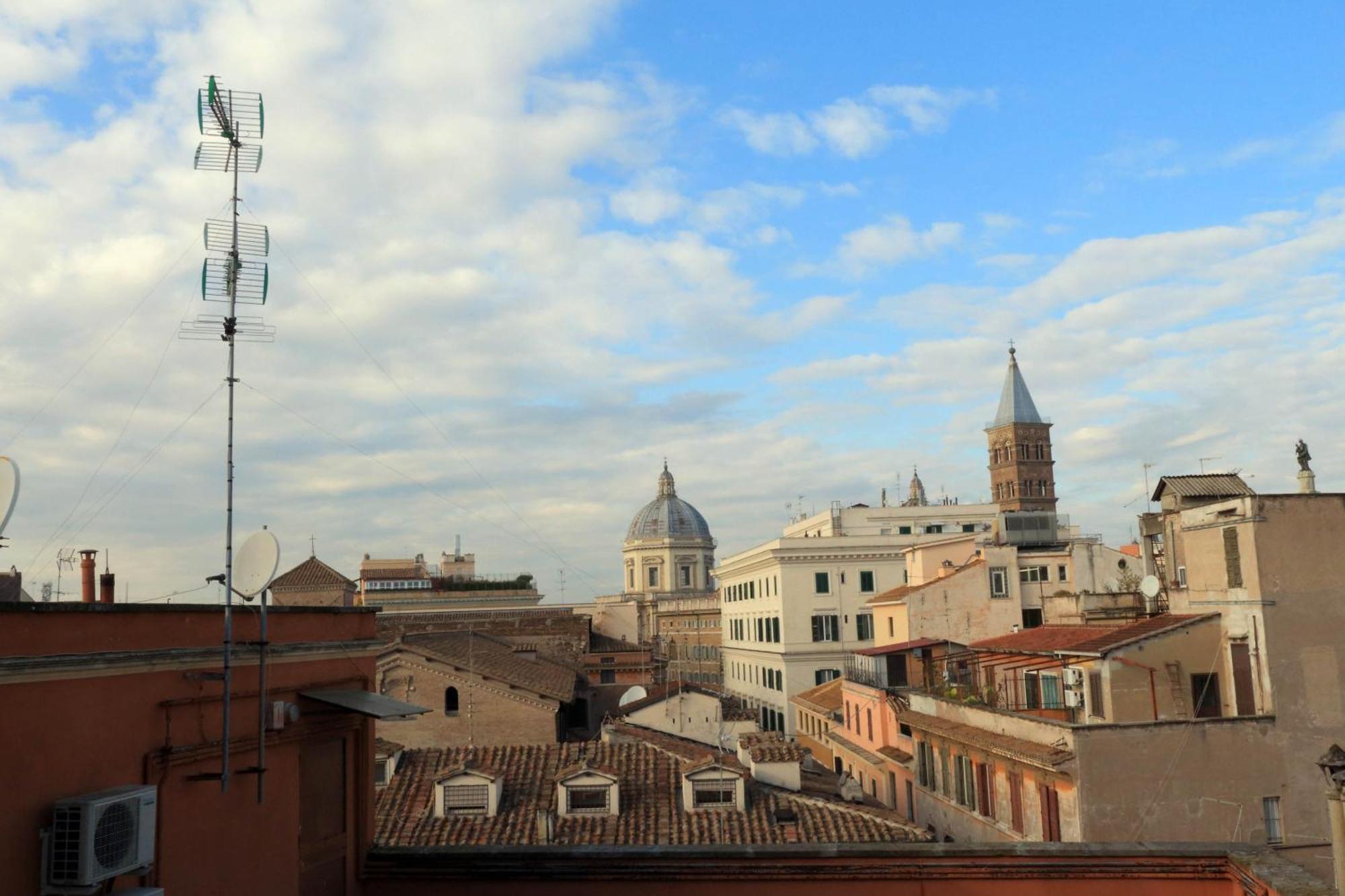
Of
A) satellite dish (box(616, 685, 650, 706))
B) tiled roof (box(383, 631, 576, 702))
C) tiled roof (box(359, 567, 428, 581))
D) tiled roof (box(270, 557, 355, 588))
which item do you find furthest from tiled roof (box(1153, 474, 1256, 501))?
A: tiled roof (box(359, 567, 428, 581))

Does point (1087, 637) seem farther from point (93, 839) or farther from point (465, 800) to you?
point (93, 839)

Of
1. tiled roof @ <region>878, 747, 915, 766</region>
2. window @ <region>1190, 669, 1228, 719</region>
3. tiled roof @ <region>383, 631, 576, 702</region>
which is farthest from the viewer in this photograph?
tiled roof @ <region>383, 631, 576, 702</region>

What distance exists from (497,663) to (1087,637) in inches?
875

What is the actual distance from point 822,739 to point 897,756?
46.9 feet

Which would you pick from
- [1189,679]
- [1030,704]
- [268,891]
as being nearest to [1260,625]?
[1189,679]

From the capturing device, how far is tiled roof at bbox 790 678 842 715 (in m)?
45.4

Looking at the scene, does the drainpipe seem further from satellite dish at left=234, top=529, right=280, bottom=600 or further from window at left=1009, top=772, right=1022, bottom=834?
window at left=1009, top=772, right=1022, bottom=834

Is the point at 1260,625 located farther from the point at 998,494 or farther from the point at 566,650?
the point at 998,494

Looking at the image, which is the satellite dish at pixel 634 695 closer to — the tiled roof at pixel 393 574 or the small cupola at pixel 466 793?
the small cupola at pixel 466 793

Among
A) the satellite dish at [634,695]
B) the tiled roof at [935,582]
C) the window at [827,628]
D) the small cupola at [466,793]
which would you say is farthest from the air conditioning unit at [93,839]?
the window at [827,628]

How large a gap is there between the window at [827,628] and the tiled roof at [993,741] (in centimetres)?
2595

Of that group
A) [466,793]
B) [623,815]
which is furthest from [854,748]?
[466,793]

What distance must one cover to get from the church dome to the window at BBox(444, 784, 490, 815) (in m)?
98.4

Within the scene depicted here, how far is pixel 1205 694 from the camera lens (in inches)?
854
